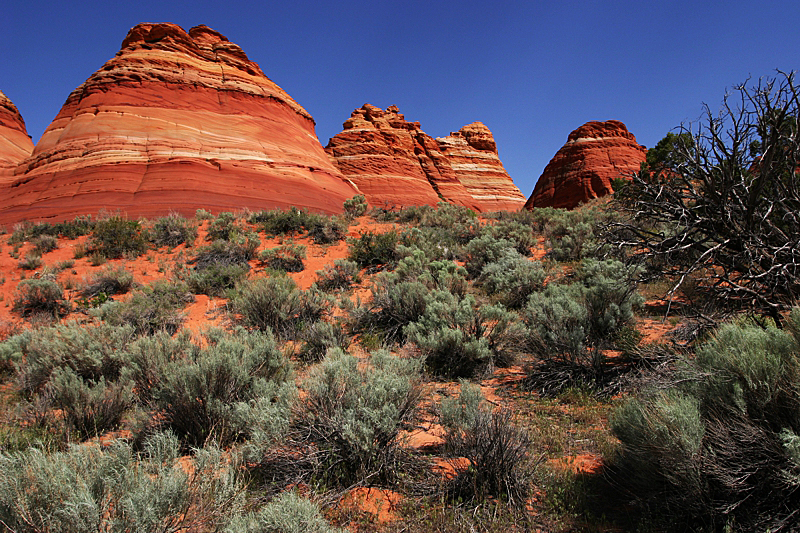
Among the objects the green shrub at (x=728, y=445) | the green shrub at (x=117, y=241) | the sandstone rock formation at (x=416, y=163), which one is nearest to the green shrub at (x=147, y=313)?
the green shrub at (x=117, y=241)

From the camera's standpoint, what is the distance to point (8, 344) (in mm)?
5098

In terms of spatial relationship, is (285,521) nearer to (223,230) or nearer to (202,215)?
(223,230)

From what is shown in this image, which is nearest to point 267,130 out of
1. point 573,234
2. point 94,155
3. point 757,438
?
point 94,155

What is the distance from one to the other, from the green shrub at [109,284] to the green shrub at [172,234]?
9.75 ft

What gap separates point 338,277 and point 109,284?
17.1 feet

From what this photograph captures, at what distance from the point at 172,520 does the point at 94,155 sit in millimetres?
22176

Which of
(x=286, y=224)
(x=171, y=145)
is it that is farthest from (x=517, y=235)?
(x=171, y=145)

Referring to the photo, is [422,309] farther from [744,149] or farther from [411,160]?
[411,160]

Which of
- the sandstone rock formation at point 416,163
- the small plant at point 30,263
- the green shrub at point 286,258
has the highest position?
the sandstone rock formation at point 416,163

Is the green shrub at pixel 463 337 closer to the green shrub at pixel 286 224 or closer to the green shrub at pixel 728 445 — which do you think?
the green shrub at pixel 728 445

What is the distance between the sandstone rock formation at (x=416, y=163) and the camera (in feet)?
128

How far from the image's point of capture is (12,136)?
30.0 meters

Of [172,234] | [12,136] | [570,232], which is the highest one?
[12,136]

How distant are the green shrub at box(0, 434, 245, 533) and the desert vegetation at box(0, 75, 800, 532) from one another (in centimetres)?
1
